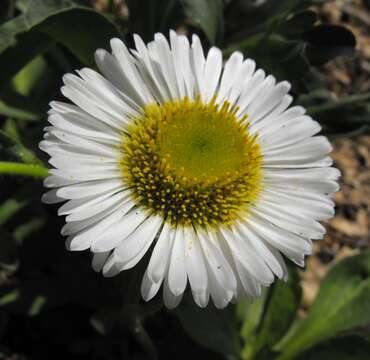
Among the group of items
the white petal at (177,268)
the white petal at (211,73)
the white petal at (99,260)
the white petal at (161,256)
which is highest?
the white petal at (211,73)

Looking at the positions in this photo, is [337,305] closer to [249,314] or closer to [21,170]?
[249,314]

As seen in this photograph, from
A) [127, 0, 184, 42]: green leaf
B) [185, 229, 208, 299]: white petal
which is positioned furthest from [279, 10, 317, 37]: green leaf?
[185, 229, 208, 299]: white petal

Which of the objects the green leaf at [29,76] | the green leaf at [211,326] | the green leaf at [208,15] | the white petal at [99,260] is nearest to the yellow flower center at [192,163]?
the white petal at [99,260]

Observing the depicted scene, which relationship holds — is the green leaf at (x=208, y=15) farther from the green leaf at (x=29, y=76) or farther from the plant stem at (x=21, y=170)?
the plant stem at (x=21, y=170)

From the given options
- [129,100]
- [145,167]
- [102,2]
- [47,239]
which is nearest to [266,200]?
[145,167]

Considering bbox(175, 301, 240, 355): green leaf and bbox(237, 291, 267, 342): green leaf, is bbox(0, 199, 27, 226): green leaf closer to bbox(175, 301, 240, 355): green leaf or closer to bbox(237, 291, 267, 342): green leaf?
bbox(175, 301, 240, 355): green leaf

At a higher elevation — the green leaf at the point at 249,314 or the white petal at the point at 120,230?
the white petal at the point at 120,230
